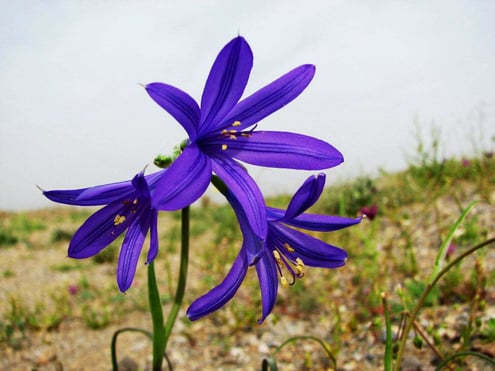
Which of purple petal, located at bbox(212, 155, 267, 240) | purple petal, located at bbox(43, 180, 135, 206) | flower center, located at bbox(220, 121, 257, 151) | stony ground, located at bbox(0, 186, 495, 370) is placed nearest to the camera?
purple petal, located at bbox(212, 155, 267, 240)

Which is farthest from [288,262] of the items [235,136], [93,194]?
[93,194]

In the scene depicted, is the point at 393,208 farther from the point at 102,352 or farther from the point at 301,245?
the point at 301,245

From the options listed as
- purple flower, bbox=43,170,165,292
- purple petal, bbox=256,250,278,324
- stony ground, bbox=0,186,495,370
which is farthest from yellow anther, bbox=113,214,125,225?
stony ground, bbox=0,186,495,370

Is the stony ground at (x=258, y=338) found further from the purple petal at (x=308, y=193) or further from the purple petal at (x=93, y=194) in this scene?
the purple petal at (x=308, y=193)

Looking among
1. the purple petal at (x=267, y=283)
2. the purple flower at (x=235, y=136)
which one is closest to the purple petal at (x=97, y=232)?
the purple flower at (x=235, y=136)

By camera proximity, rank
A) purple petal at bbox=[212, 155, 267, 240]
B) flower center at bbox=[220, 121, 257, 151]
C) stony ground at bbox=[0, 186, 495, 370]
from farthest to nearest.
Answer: stony ground at bbox=[0, 186, 495, 370]
flower center at bbox=[220, 121, 257, 151]
purple petal at bbox=[212, 155, 267, 240]

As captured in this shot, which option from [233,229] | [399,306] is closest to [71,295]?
[233,229]

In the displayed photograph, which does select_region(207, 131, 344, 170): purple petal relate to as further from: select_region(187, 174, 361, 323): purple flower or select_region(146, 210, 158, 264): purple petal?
select_region(146, 210, 158, 264): purple petal
